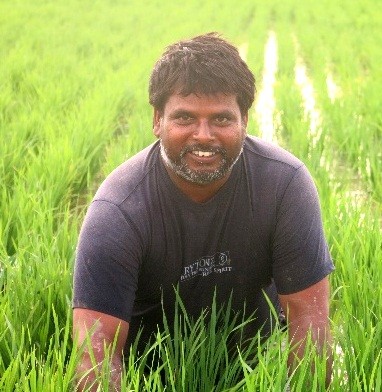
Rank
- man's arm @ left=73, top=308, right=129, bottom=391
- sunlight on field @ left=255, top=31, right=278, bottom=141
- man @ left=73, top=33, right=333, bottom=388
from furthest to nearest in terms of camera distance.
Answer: sunlight on field @ left=255, top=31, right=278, bottom=141
man @ left=73, top=33, right=333, bottom=388
man's arm @ left=73, top=308, right=129, bottom=391

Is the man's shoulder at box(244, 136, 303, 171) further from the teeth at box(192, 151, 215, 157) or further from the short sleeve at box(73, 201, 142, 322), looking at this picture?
Result: the short sleeve at box(73, 201, 142, 322)

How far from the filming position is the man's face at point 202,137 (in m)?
1.60

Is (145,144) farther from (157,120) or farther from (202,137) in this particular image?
(202,137)

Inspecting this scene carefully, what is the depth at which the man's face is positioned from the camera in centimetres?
160

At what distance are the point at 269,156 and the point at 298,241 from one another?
0.81 ft

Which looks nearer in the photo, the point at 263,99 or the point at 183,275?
the point at 183,275

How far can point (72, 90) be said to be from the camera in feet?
16.0

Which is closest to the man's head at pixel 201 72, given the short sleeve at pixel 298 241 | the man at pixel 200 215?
the man at pixel 200 215

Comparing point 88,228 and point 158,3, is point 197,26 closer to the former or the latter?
point 158,3

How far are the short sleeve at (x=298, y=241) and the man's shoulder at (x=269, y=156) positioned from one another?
0.05 meters

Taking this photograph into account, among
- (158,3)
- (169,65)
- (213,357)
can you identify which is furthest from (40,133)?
(158,3)

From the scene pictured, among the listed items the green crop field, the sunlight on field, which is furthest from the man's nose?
the sunlight on field

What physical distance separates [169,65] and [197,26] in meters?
7.28

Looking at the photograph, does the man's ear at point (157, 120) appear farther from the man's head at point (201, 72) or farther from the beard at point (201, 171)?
the beard at point (201, 171)
